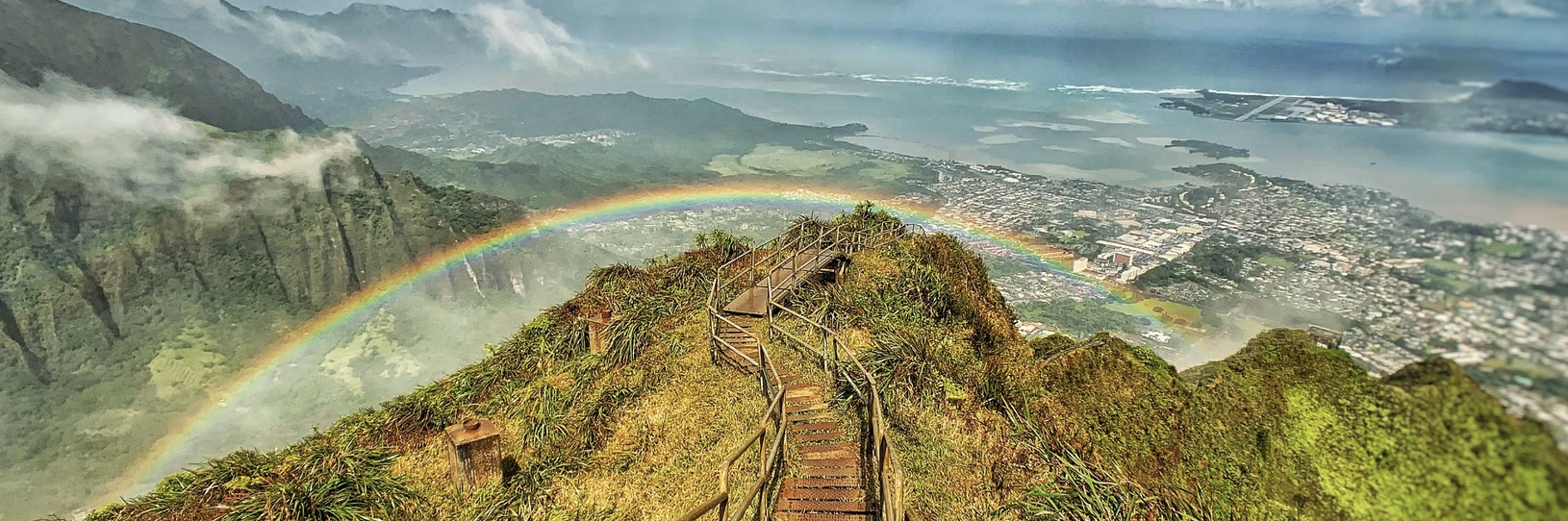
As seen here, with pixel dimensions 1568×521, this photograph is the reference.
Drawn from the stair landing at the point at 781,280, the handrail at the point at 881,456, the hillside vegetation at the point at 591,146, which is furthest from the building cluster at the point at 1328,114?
the hillside vegetation at the point at 591,146

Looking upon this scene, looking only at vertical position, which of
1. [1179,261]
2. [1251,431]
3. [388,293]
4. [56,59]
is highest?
[56,59]

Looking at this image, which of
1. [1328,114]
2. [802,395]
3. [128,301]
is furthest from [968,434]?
[128,301]

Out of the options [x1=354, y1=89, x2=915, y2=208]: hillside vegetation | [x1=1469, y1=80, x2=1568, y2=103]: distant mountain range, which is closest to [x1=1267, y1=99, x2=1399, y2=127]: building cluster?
[x1=1469, y1=80, x2=1568, y2=103]: distant mountain range

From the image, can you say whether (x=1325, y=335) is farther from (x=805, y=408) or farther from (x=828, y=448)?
(x=805, y=408)

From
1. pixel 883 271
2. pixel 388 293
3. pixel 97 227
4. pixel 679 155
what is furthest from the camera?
pixel 679 155

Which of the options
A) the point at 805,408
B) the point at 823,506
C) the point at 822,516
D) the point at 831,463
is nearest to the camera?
the point at 822,516

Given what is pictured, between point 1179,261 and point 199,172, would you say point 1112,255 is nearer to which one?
point 1179,261

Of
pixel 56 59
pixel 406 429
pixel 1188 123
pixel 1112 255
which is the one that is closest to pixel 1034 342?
pixel 406 429
